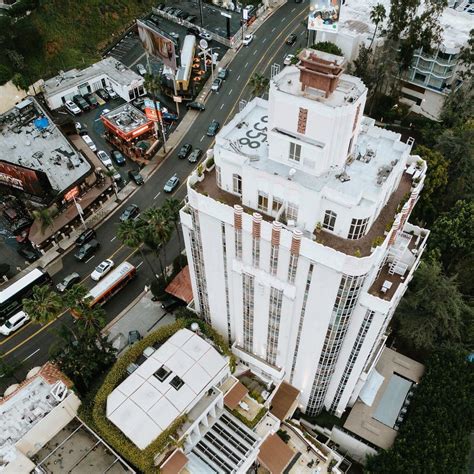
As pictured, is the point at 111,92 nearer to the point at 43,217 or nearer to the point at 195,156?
the point at 195,156

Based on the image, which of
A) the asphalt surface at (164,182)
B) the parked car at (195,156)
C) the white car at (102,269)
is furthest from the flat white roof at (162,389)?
the parked car at (195,156)

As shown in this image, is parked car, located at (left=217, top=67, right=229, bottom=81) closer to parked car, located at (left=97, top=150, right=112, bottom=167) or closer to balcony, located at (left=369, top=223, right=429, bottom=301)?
parked car, located at (left=97, top=150, right=112, bottom=167)

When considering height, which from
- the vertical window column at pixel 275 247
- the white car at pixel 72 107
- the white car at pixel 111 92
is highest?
the vertical window column at pixel 275 247

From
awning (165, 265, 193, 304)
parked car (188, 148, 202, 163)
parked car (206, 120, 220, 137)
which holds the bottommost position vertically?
awning (165, 265, 193, 304)

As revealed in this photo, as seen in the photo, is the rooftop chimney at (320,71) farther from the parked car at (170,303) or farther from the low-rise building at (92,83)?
the low-rise building at (92,83)

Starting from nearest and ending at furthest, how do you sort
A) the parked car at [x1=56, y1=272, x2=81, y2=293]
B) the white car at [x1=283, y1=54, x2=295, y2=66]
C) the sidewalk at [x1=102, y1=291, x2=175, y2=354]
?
1. the sidewalk at [x1=102, y1=291, x2=175, y2=354]
2. the parked car at [x1=56, y1=272, x2=81, y2=293]
3. the white car at [x1=283, y1=54, x2=295, y2=66]

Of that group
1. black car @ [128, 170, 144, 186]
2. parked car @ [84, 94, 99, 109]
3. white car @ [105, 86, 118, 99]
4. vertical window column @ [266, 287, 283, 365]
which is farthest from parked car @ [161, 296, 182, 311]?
white car @ [105, 86, 118, 99]
